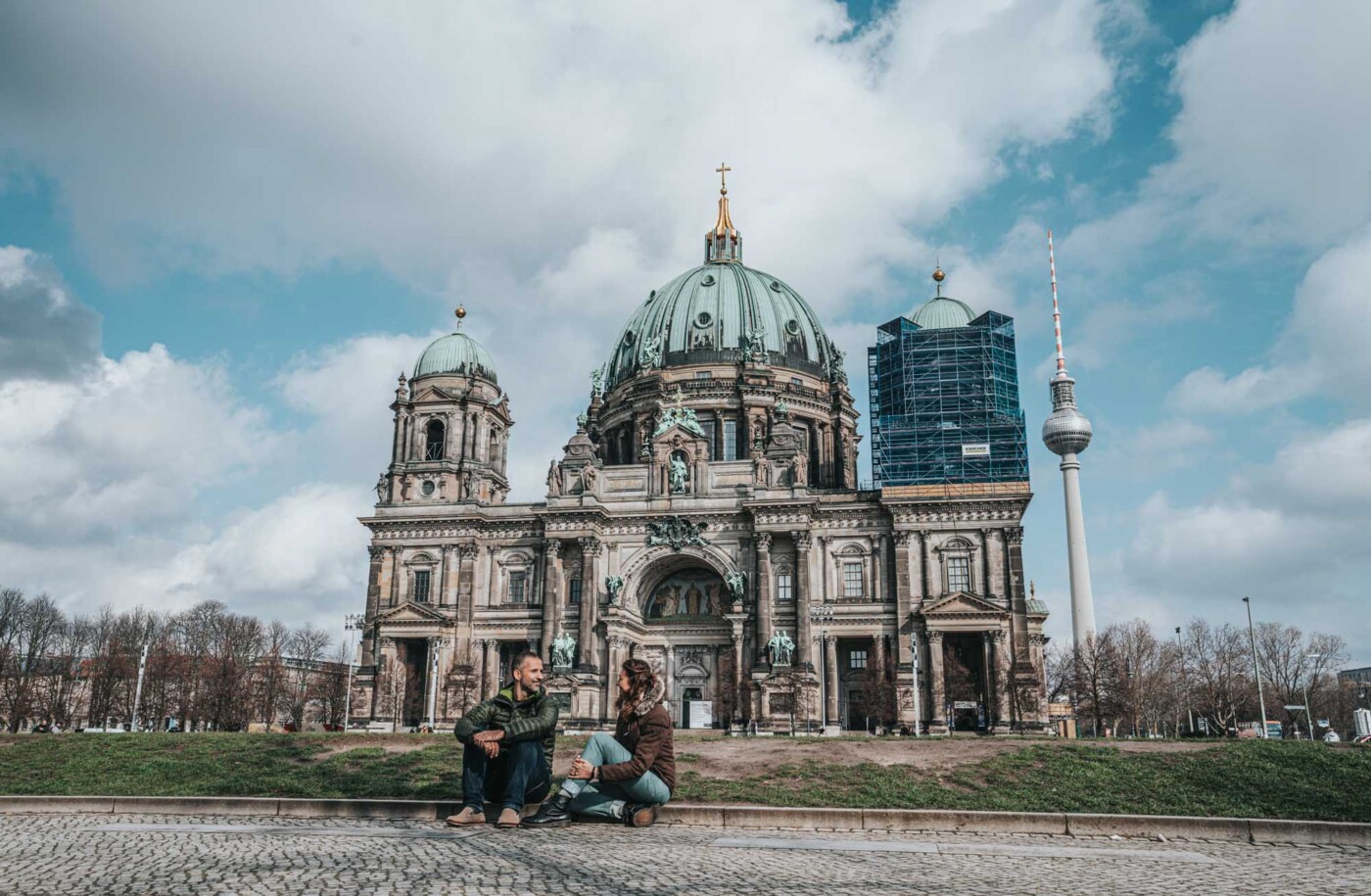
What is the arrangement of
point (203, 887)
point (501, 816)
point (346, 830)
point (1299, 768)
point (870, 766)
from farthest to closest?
point (870, 766), point (1299, 768), point (346, 830), point (501, 816), point (203, 887)

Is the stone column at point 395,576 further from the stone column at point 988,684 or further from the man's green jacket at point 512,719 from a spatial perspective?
the man's green jacket at point 512,719

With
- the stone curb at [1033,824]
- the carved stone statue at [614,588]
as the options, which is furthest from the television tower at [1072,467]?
the stone curb at [1033,824]

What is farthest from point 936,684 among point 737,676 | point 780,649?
point 737,676

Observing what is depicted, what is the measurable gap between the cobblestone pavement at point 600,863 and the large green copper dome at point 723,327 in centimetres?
7045

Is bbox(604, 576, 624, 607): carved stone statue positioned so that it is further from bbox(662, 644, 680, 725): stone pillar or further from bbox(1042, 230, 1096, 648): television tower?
bbox(1042, 230, 1096, 648): television tower

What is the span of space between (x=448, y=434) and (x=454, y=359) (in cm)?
595

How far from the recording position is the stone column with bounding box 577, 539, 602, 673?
6888 centimetres

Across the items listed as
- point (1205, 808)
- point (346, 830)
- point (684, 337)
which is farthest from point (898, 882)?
point (684, 337)

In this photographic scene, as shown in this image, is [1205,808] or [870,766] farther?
[870,766]

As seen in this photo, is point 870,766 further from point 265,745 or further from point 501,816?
point 265,745

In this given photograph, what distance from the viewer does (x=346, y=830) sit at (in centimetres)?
1529

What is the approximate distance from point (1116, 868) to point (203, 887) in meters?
10.4

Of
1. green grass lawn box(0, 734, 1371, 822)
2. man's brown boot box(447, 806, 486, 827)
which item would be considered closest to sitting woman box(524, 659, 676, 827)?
man's brown boot box(447, 806, 486, 827)

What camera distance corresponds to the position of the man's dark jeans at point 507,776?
1401 centimetres
